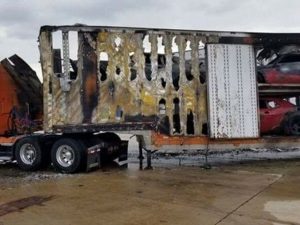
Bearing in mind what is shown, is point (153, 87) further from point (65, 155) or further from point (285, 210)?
point (285, 210)

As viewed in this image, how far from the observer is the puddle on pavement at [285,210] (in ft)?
21.2

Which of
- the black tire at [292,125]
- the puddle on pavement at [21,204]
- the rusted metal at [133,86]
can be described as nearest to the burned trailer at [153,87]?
the rusted metal at [133,86]

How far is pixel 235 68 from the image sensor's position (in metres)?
11.3

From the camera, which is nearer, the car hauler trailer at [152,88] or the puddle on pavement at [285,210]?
the puddle on pavement at [285,210]

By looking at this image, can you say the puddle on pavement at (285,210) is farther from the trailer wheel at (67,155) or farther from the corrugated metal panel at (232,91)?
the trailer wheel at (67,155)

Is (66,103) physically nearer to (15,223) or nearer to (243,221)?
(15,223)

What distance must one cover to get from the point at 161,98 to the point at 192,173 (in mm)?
1797

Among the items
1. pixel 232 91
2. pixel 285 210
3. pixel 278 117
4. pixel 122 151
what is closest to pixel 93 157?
pixel 122 151

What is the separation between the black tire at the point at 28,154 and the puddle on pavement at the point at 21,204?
11.1ft

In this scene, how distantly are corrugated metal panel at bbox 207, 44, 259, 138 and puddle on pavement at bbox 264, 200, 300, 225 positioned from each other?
3834mm

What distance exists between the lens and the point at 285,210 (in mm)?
7000

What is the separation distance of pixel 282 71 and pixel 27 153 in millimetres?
6355

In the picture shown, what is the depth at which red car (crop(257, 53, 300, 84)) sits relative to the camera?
38.9 ft

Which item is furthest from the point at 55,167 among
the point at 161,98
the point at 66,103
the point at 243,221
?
the point at 243,221
